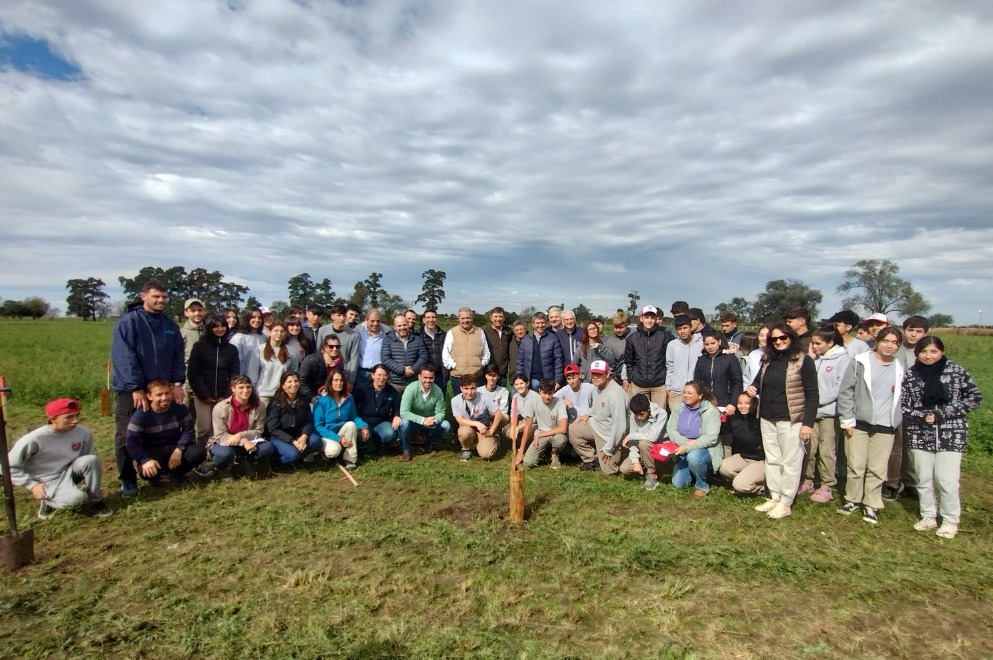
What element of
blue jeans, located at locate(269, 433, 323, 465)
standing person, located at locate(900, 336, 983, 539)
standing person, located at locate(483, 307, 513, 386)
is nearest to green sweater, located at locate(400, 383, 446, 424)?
standing person, located at locate(483, 307, 513, 386)

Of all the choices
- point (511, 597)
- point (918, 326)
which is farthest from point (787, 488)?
point (511, 597)

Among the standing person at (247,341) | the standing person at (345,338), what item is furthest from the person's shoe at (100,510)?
the standing person at (345,338)

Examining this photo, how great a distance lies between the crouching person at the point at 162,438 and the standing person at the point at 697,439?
537 cm

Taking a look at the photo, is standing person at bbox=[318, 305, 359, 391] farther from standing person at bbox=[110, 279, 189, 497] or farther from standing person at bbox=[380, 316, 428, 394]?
standing person at bbox=[110, 279, 189, 497]

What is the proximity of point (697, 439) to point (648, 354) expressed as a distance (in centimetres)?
155

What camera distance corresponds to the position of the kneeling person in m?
7.62

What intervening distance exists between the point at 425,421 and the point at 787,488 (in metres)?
4.49

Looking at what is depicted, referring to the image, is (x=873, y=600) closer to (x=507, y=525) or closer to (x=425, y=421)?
(x=507, y=525)

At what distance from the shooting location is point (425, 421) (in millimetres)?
7680

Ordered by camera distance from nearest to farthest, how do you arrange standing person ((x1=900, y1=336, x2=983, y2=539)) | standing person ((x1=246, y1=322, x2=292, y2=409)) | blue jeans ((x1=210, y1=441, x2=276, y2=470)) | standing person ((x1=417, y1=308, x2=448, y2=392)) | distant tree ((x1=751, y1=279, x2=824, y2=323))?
1. standing person ((x1=900, y1=336, x2=983, y2=539))
2. blue jeans ((x1=210, y1=441, x2=276, y2=470))
3. standing person ((x1=246, y1=322, x2=292, y2=409))
4. standing person ((x1=417, y1=308, x2=448, y2=392))
5. distant tree ((x1=751, y1=279, x2=824, y2=323))

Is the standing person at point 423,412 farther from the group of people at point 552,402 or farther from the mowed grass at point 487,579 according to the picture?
the mowed grass at point 487,579

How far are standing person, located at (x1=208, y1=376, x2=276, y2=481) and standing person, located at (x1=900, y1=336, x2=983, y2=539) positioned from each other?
22.2 feet

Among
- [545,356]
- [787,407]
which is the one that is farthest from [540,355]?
[787,407]

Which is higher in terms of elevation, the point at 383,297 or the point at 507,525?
the point at 383,297
